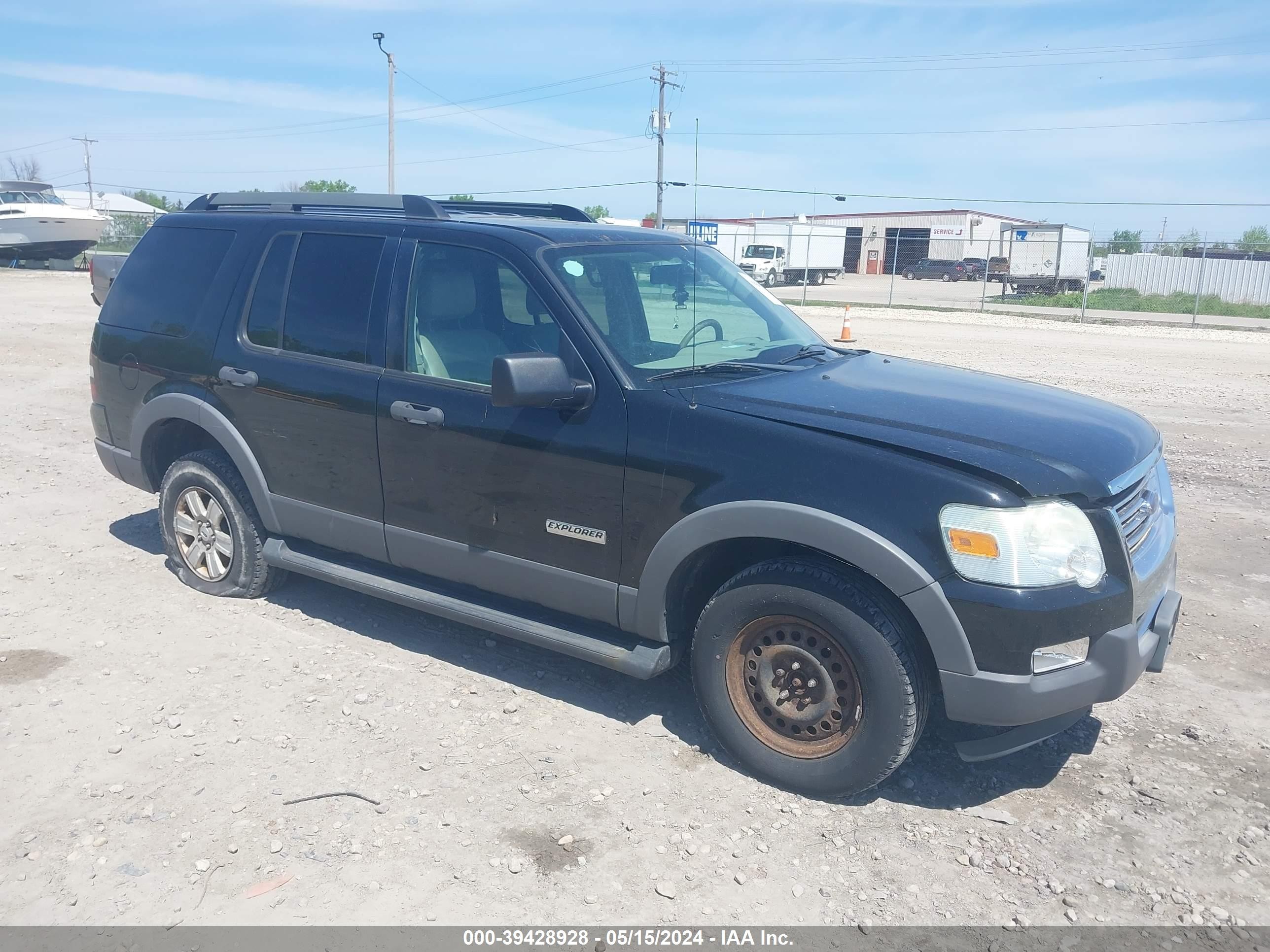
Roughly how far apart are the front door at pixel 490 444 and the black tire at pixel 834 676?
1.61 feet

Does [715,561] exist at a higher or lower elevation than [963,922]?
higher

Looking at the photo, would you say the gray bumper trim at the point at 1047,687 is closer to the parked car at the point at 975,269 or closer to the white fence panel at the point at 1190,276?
the white fence panel at the point at 1190,276

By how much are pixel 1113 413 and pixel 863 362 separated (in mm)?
1090

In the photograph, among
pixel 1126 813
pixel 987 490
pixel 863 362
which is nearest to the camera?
pixel 987 490

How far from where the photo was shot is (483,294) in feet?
14.5

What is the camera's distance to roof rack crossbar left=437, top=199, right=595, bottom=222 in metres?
5.50

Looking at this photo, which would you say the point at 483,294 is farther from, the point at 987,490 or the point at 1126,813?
the point at 1126,813

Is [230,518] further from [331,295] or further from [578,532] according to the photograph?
[578,532]

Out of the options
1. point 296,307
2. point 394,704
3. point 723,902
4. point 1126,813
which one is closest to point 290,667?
point 394,704

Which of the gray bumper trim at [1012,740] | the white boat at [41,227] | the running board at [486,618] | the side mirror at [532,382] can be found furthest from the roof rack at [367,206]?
the white boat at [41,227]

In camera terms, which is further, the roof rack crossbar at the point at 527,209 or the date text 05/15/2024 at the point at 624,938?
the roof rack crossbar at the point at 527,209

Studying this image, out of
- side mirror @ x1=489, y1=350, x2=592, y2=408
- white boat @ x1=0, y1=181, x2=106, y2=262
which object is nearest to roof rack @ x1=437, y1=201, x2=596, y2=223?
side mirror @ x1=489, y1=350, x2=592, y2=408

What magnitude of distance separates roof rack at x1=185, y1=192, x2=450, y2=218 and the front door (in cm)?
25

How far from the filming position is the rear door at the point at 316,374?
466 cm
